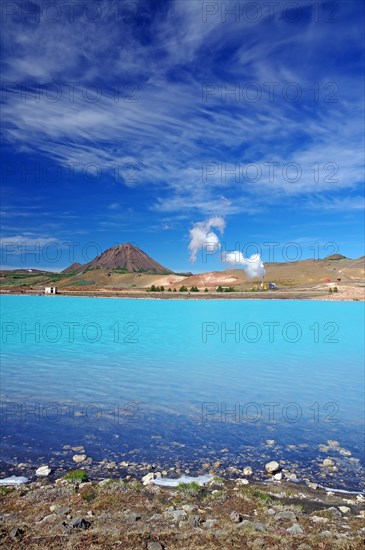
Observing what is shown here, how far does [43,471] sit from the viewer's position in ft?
30.2

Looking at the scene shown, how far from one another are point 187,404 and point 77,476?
23.9 ft

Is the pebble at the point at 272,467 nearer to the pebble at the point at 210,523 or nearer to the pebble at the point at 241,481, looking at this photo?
the pebble at the point at 241,481

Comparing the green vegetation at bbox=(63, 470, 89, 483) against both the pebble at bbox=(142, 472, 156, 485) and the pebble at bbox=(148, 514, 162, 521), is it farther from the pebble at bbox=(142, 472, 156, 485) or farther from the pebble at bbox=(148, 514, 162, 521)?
the pebble at bbox=(148, 514, 162, 521)

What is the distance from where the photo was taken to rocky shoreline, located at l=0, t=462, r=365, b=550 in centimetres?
630

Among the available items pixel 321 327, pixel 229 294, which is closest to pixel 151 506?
pixel 321 327

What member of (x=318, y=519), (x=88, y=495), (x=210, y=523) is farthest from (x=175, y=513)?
(x=318, y=519)

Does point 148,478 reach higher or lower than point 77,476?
lower

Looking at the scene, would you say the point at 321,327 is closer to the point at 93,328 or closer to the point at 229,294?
the point at 93,328

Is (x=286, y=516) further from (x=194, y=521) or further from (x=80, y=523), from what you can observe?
(x=80, y=523)

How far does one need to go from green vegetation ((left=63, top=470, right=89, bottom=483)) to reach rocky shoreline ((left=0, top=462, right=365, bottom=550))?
2 cm

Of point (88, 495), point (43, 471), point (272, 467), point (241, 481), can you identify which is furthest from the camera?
point (272, 467)

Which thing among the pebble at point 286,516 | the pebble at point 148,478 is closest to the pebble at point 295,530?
the pebble at point 286,516

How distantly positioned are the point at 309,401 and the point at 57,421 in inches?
377

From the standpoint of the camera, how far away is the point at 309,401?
1636 centimetres
